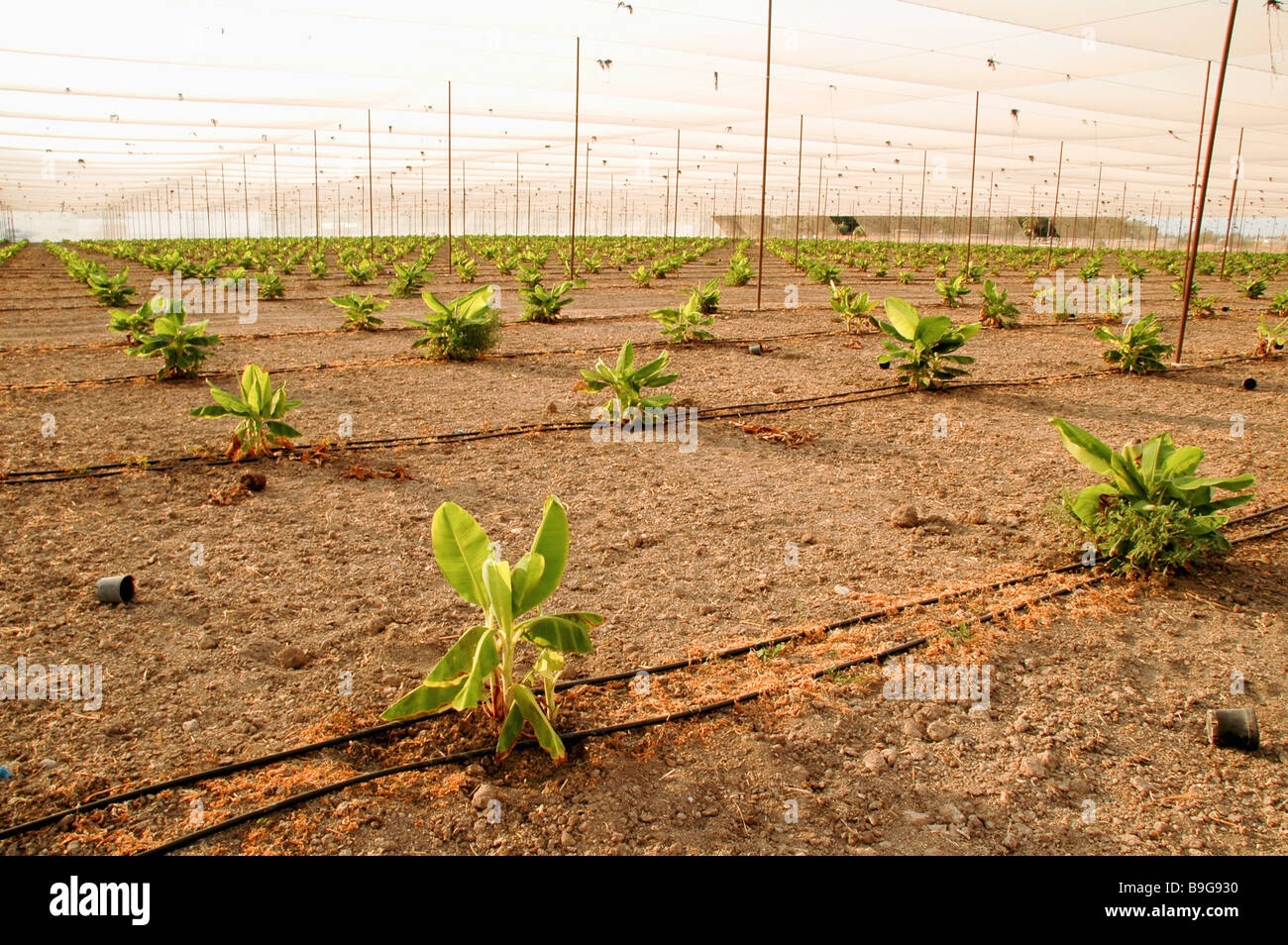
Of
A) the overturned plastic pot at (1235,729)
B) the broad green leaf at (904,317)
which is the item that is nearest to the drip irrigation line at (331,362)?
the broad green leaf at (904,317)

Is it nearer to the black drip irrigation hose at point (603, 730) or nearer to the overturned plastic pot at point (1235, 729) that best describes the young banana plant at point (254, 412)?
the black drip irrigation hose at point (603, 730)

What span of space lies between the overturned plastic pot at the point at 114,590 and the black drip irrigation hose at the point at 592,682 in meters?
1.42

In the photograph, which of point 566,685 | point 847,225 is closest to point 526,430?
point 566,685

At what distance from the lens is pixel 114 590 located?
11.7ft

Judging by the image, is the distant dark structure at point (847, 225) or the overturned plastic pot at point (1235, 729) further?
the distant dark structure at point (847, 225)

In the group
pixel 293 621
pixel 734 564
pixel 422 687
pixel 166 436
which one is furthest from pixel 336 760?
pixel 166 436

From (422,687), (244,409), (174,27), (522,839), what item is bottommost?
(522,839)

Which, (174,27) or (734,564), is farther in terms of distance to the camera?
(174,27)

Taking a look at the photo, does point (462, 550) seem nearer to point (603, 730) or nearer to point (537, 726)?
point (537, 726)

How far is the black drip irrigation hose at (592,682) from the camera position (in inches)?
92.7

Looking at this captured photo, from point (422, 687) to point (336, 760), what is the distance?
374 mm

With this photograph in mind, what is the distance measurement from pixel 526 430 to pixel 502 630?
412 centimetres

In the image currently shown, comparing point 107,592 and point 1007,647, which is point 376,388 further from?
point 1007,647

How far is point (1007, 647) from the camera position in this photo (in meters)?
3.34
